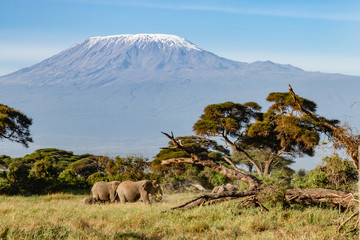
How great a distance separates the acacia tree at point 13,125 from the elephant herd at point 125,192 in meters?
12.3

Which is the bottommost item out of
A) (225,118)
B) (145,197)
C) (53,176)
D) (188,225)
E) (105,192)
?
(53,176)

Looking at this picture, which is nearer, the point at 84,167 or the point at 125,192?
the point at 125,192

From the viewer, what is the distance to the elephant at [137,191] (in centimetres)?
1962

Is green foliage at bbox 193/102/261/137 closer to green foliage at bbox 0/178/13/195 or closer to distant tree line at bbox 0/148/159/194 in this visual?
distant tree line at bbox 0/148/159/194

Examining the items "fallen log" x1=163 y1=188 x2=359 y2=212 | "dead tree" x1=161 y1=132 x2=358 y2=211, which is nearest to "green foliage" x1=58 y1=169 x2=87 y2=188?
"dead tree" x1=161 y1=132 x2=358 y2=211

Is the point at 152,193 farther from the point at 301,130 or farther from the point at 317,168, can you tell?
the point at 301,130

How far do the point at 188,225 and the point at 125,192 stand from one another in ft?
28.4

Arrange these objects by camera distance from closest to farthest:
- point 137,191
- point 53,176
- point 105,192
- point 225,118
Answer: point 137,191
point 105,192
point 53,176
point 225,118

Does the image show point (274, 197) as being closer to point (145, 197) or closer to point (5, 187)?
point (145, 197)

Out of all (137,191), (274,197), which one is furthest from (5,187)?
(274,197)

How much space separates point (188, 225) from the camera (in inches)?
473

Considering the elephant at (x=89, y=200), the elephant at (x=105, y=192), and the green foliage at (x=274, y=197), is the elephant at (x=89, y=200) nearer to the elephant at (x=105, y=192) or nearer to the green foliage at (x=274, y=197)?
the elephant at (x=105, y=192)

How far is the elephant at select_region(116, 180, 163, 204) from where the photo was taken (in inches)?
773

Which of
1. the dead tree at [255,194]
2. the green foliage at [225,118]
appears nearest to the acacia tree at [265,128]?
the green foliage at [225,118]
